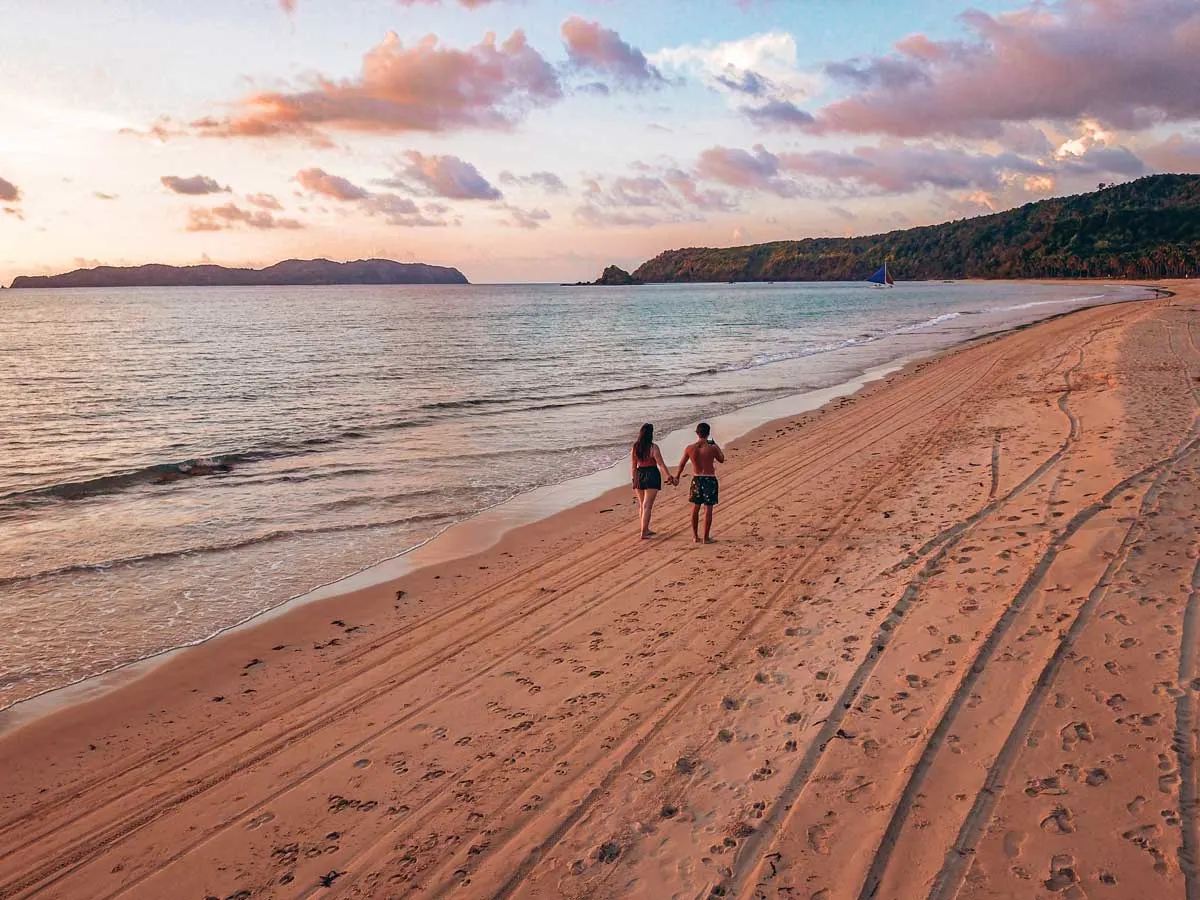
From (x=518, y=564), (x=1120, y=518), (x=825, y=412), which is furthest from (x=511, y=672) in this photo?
(x=825, y=412)

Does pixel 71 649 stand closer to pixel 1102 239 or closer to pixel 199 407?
pixel 199 407

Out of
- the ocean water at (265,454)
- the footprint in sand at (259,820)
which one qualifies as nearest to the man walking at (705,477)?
the ocean water at (265,454)

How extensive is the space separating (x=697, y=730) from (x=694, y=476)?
501cm

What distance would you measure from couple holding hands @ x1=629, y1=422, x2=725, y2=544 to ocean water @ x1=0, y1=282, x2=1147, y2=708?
371cm

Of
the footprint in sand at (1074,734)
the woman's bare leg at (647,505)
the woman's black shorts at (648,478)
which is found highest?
the woman's black shorts at (648,478)

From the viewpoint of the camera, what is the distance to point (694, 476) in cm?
1030

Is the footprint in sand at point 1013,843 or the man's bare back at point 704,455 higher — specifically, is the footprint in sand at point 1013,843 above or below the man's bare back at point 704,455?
below

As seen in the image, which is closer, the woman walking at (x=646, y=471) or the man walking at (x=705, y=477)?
the man walking at (x=705, y=477)

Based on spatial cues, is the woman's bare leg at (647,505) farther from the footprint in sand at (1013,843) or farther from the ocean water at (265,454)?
the footprint in sand at (1013,843)

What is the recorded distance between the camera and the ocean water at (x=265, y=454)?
9.80 meters

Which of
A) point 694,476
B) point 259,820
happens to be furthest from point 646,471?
point 259,820

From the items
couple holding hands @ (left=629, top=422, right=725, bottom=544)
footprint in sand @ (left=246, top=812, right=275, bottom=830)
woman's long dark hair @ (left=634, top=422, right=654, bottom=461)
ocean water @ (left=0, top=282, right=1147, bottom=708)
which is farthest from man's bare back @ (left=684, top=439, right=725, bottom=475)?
footprint in sand @ (left=246, top=812, right=275, bottom=830)

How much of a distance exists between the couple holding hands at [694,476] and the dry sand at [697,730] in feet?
1.51

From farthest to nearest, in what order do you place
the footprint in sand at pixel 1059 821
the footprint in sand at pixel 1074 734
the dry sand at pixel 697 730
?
the footprint in sand at pixel 1074 734
the dry sand at pixel 697 730
the footprint in sand at pixel 1059 821
